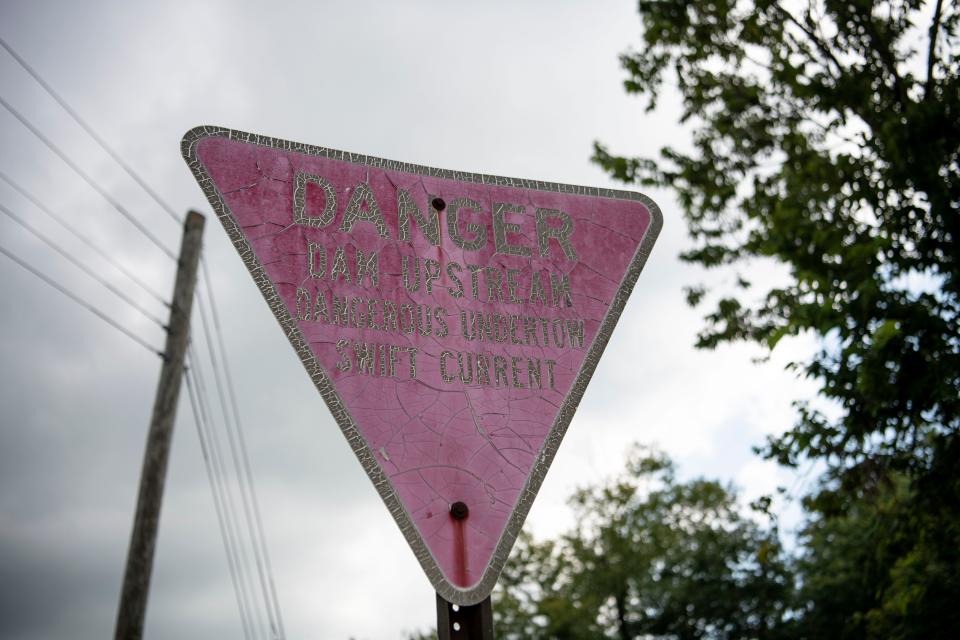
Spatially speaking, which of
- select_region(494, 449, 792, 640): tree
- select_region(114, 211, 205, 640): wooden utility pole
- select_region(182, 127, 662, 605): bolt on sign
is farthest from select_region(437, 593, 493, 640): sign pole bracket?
select_region(494, 449, 792, 640): tree

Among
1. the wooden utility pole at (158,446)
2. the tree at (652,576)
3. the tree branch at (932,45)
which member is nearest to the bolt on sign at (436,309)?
the wooden utility pole at (158,446)

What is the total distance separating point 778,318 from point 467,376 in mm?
7084

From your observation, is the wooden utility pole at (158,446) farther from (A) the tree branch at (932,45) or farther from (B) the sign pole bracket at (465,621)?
(A) the tree branch at (932,45)

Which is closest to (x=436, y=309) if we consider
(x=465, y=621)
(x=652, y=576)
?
(x=465, y=621)

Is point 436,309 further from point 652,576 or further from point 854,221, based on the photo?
point 652,576

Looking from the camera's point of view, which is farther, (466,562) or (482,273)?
(482,273)

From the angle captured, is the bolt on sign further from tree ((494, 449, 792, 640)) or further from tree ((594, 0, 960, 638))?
tree ((494, 449, 792, 640))

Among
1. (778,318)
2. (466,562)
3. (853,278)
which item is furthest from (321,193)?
(778,318)

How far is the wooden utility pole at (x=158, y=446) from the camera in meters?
6.30

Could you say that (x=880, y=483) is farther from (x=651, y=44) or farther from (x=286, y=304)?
(x=286, y=304)

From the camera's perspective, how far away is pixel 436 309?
2438mm

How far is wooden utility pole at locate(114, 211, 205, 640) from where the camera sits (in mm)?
6297

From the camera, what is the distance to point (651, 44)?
817cm

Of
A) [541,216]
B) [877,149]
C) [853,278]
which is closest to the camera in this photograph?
[541,216]
